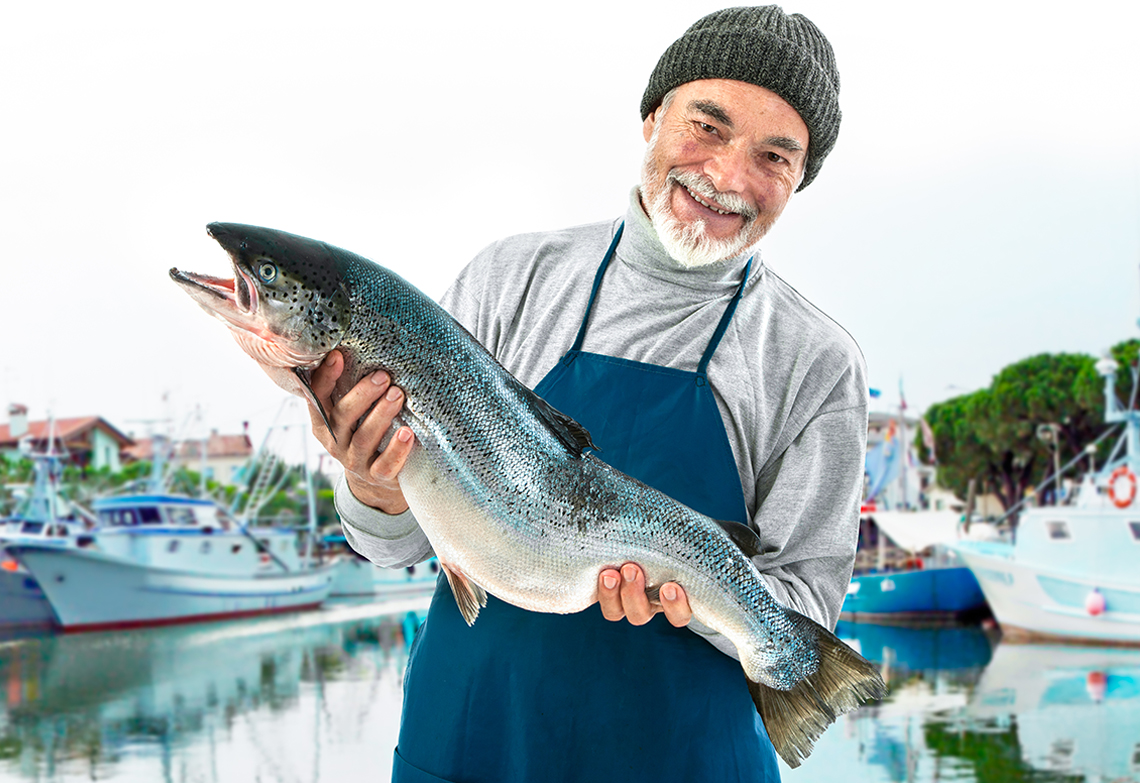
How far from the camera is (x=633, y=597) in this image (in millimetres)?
1908

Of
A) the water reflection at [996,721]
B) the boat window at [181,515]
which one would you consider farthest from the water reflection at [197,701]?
the water reflection at [996,721]

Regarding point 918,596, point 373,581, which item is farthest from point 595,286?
point 373,581

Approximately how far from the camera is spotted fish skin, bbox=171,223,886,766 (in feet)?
5.72

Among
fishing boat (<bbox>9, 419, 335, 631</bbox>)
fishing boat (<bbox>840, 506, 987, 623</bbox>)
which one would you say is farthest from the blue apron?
fishing boat (<bbox>9, 419, 335, 631</bbox>)

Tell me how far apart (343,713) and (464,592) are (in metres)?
19.3

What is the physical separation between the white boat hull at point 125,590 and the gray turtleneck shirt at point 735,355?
80.0 ft

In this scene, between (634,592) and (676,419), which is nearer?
(634,592)

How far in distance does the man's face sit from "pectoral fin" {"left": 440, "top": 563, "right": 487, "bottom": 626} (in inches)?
35.2

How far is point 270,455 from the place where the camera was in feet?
104

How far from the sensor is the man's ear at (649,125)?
8.11 ft

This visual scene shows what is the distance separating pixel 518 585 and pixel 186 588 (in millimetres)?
26092

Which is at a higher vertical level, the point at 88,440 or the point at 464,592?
the point at 464,592

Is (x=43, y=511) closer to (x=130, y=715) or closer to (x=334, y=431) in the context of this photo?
(x=130, y=715)

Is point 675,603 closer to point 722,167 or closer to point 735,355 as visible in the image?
point 735,355
